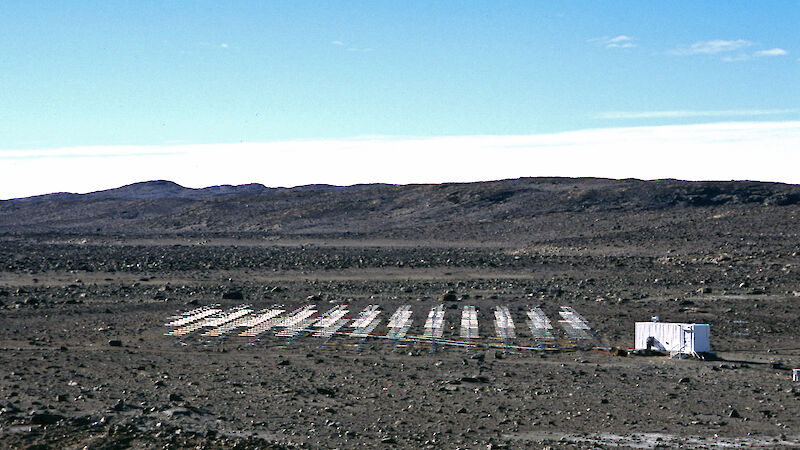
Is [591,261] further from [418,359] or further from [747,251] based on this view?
[418,359]

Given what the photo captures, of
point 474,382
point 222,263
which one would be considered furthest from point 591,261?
point 474,382

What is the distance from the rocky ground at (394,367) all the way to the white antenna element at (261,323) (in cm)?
85

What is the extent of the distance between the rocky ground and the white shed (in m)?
0.47

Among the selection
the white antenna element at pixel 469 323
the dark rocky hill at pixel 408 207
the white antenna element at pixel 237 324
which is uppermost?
the dark rocky hill at pixel 408 207

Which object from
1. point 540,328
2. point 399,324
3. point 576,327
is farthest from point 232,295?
point 576,327

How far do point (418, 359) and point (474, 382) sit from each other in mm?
2222

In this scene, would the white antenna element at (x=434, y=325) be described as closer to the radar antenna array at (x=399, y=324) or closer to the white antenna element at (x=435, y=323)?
the white antenna element at (x=435, y=323)

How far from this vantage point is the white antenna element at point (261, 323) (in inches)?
729

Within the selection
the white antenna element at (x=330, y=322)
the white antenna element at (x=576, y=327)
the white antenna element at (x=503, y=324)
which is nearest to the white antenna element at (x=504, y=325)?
the white antenna element at (x=503, y=324)

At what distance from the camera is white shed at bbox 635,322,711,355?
51.3 feet

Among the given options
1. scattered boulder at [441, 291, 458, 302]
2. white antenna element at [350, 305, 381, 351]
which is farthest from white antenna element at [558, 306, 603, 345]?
white antenna element at [350, 305, 381, 351]

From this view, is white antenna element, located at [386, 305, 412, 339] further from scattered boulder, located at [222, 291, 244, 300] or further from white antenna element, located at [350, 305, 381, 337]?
scattered boulder, located at [222, 291, 244, 300]

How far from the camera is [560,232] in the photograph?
52.7 meters

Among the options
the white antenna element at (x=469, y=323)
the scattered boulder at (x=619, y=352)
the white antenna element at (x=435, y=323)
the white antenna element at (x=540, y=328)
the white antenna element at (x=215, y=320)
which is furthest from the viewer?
the white antenna element at (x=215, y=320)
